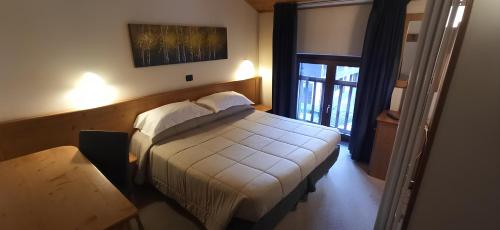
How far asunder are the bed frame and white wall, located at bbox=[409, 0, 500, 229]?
Result: 1129mm

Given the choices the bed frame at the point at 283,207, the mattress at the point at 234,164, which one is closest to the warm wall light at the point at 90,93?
the mattress at the point at 234,164

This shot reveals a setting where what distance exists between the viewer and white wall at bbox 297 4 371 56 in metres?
3.16

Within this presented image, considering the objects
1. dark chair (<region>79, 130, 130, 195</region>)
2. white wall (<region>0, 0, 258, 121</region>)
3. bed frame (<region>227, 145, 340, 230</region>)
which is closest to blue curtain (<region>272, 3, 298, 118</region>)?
white wall (<region>0, 0, 258, 121</region>)

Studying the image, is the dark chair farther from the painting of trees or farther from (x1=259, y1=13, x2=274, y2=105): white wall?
(x1=259, y1=13, x2=274, y2=105): white wall

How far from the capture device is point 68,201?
134cm

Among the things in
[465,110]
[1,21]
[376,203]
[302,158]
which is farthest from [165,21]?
[376,203]

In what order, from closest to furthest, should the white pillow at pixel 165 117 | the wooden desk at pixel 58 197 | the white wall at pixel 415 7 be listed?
the wooden desk at pixel 58 197 → the white pillow at pixel 165 117 → the white wall at pixel 415 7

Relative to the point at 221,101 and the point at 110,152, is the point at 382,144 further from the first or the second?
the point at 110,152

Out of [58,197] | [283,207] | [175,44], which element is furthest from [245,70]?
[58,197]

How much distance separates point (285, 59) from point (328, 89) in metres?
0.85

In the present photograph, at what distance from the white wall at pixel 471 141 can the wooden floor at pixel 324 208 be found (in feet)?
4.60

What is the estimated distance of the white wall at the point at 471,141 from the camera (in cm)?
79

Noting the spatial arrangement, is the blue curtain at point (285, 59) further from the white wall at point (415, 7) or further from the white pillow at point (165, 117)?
the white pillow at point (165, 117)

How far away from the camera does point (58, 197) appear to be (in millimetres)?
1376
